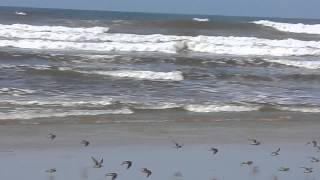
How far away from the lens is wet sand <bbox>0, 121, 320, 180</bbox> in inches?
264

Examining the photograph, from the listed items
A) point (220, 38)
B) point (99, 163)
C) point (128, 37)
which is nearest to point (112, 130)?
point (99, 163)

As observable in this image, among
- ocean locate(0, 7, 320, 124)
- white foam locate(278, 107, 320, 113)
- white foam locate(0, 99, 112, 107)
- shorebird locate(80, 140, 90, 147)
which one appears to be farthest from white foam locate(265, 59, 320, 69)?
shorebird locate(80, 140, 90, 147)

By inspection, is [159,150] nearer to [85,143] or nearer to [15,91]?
[85,143]

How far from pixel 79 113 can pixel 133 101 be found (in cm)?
171

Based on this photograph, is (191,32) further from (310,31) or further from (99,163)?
(99,163)

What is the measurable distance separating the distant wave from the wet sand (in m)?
15.1

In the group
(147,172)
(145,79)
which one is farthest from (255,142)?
(145,79)

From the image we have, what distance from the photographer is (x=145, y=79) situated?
15625 mm

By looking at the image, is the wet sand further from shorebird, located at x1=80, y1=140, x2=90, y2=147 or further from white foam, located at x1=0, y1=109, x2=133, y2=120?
white foam, located at x1=0, y1=109, x2=133, y2=120

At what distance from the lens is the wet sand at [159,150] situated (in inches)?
264

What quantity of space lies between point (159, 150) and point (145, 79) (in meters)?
7.79

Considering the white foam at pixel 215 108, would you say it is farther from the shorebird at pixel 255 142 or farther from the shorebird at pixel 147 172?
the shorebird at pixel 147 172

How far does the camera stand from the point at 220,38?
30.3m

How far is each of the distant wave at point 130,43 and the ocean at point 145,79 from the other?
4cm
